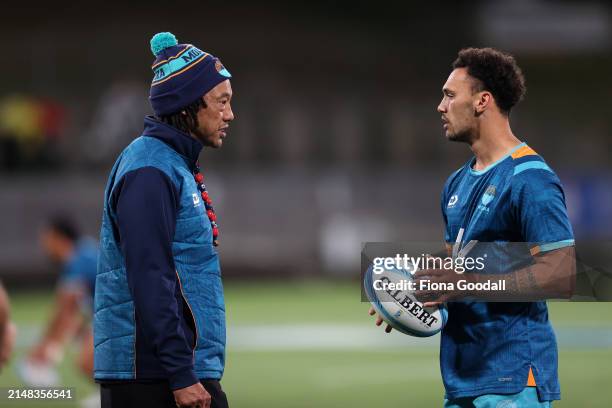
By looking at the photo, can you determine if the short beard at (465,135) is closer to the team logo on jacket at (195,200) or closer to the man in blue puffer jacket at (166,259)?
the man in blue puffer jacket at (166,259)

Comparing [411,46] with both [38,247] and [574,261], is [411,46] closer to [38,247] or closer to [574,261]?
[38,247]

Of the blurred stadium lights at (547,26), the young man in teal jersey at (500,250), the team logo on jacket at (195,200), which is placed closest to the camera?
the team logo on jacket at (195,200)

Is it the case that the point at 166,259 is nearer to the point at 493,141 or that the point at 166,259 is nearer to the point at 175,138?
the point at 175,138

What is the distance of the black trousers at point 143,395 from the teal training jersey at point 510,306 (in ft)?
3.59

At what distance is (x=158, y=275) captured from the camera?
3795 millimetres

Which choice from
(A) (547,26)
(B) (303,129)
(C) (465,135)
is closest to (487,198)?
(C) (465,135)

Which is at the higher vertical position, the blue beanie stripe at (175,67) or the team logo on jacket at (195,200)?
the blue beanie stripe at (175,67)

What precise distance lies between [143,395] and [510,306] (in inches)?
59.8

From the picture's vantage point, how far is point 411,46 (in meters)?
28.2

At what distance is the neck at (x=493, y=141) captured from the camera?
4.46m

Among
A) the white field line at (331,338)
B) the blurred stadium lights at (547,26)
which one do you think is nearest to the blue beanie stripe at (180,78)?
the white field line at (331,338)

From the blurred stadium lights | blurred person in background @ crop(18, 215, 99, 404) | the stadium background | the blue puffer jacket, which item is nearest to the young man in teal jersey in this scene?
the blue puffer jacket

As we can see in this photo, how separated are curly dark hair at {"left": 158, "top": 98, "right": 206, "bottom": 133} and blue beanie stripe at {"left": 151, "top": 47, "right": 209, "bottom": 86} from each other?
0.45ft

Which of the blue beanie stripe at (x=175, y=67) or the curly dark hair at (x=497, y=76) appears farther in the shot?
the curly dark hair at (x=497, y=76)
